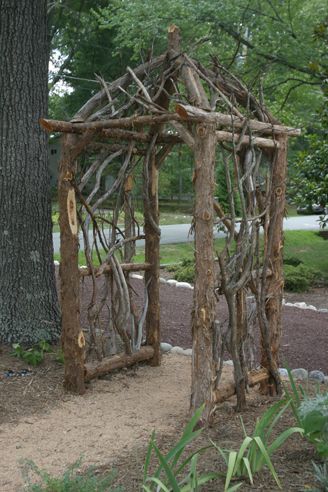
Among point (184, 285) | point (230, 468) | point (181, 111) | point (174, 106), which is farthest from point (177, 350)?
point (184, 285)

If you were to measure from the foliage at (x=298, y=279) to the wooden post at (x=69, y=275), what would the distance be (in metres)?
6.80

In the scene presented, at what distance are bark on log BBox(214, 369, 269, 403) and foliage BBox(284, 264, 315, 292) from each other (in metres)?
6.38

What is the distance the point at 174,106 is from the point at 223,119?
404 millimetres

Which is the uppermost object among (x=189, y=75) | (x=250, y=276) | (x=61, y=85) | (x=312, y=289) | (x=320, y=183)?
(x=61, y=85)

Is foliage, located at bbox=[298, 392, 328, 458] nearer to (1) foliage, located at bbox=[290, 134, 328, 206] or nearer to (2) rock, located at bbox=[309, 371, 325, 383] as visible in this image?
(2) rock, located at bbox=[309, 371, 325, 383]

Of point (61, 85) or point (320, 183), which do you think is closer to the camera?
point (320, 183)

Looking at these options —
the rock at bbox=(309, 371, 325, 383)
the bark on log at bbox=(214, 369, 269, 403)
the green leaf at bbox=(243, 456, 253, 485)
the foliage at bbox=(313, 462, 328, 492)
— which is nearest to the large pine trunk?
the bark on log at bbox=(214, 369, 269, 403)

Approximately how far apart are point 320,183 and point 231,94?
6290 mm

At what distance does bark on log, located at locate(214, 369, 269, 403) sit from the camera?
5065 millimetres

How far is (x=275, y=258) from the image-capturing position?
5.70 metres

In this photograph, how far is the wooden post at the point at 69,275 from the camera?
5535 millimetres

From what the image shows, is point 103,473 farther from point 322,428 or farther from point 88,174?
point 88,174

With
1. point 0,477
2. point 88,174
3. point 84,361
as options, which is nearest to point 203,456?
point 0,477

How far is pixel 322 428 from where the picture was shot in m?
3.81
